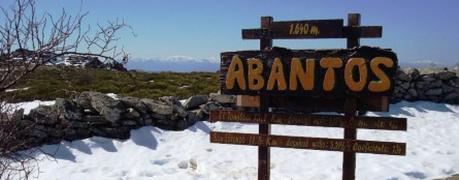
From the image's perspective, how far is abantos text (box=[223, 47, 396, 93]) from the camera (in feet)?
23.9

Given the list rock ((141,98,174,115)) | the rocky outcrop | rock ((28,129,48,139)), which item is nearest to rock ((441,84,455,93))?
the rocky outcrop

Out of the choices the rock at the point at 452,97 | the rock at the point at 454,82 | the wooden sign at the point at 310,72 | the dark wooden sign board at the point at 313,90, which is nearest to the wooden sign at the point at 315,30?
the dark wooden sign board at the point at 313,90

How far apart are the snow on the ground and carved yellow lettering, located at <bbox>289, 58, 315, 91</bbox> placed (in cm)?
326

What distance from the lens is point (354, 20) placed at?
782 centimetres

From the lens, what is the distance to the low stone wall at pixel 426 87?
18500 millimetres

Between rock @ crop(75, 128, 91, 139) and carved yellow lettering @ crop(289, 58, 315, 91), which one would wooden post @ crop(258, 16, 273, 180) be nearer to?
carved yellow lettering @ crop(289, 58, 315, 91)

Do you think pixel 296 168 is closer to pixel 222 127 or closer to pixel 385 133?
pixel 222 127

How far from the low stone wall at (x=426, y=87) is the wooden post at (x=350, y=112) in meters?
11.2

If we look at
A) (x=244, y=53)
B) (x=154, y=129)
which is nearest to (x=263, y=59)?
(x=244, y=53)

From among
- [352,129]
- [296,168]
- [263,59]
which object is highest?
[263,59]

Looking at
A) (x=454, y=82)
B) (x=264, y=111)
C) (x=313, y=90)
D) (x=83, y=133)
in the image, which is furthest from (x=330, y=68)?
(x=454, y=82)

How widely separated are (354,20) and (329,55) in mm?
752

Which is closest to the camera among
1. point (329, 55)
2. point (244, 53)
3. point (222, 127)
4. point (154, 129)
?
point (329, 55)

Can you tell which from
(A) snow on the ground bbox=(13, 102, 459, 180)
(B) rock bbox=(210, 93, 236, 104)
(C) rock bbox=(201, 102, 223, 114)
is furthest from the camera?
(B) rock bbox=(210, 93, 236, 104)
